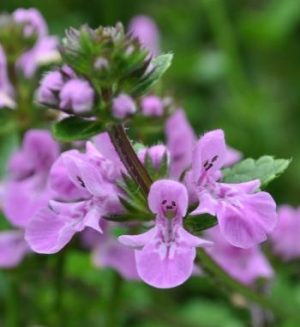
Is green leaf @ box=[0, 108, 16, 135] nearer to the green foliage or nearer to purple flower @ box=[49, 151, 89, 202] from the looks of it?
purple flower @ box=[49, 151, 89, 202]

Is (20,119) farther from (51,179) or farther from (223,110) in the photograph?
(223,110)

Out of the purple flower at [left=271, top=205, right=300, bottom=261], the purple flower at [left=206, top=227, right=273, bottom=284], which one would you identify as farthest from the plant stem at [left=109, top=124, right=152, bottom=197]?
the purple flower at [left=271, top=205, right=300, bottom=261]

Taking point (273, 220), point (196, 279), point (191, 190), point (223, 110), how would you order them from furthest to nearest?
point (223, 110)
point (196, 279)
point (191, 190)
point (273, 220)

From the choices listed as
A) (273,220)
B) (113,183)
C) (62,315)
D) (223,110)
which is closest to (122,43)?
(113,183)

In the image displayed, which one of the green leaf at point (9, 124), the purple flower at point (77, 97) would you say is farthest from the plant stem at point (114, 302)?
the purple flower at point (77, 97)

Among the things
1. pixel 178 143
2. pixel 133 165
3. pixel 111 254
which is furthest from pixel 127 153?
pixel 111 254

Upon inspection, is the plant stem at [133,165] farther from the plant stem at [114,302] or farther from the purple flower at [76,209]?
the plant stem at [114,302]

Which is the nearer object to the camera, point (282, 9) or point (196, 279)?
point (196, 279)
